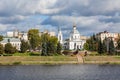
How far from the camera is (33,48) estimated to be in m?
142

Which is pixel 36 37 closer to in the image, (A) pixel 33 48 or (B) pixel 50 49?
(A) pixel 33 48

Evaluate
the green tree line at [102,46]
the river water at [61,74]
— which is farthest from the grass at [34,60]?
the river water at [61,74]

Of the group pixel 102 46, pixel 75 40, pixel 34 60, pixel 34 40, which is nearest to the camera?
pixel 34 60

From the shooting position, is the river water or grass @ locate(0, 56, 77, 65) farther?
grass @ locate(0, 56, 77, 65)

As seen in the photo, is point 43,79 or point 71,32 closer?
point 43,79

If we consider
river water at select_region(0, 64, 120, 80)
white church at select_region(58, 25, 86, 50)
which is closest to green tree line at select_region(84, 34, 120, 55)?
white church at select_region(58, 25, 86, 50)

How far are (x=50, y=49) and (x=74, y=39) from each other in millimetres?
87438

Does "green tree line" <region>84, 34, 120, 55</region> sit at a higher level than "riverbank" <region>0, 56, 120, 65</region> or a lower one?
higher

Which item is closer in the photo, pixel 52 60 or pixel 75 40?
pixel 52 60

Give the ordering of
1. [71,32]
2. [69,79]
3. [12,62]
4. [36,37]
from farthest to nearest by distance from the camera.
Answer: [71,32] → [36,37] → [12,62] → [69,79]

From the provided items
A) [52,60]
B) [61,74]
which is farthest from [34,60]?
[61,74]

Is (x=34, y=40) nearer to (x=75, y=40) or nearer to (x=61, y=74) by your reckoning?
(x=75, y=40)

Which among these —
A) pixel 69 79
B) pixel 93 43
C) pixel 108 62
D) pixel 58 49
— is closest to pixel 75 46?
pixel 93 43

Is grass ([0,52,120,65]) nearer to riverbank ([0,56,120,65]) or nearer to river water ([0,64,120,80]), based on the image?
riverbank ([0,56,120,65])
